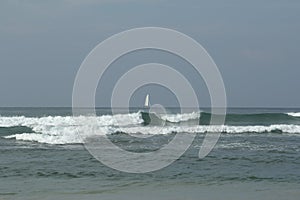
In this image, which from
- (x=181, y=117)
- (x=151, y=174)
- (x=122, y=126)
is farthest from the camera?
→ (x=181, y=117)

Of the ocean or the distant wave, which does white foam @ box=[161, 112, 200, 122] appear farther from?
the ocean

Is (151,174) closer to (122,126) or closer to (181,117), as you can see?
(122,126)

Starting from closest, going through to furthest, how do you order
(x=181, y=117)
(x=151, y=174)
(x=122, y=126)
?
(x=151, y=174), (x=122, y=126), (x=181, y=117)

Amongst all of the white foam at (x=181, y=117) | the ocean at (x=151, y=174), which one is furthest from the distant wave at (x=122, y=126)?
the ocean at (x=151, y=174)

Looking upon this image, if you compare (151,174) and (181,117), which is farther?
(181,117)

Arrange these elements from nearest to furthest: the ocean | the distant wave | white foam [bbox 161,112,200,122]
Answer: the ocean
the distant wave
white foam [bbox 161,112,200,122]

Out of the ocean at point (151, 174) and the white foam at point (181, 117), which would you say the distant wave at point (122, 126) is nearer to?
the white foam at point (181, 117)

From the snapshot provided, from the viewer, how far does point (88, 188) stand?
498 inches

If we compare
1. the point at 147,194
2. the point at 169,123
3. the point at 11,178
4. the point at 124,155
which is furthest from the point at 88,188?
the point at 169,123

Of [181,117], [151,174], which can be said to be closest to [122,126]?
[181,117]

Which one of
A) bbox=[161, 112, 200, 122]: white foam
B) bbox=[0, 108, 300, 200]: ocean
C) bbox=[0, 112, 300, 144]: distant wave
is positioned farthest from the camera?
bbox=[161, 112, 200, 122]: white foam

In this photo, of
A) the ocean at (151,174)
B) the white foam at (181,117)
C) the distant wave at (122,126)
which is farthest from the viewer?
the white foam at (181,117)

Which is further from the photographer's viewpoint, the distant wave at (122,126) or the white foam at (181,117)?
the white foam at (181,117)

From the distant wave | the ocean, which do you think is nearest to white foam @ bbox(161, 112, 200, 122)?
the distant wave
